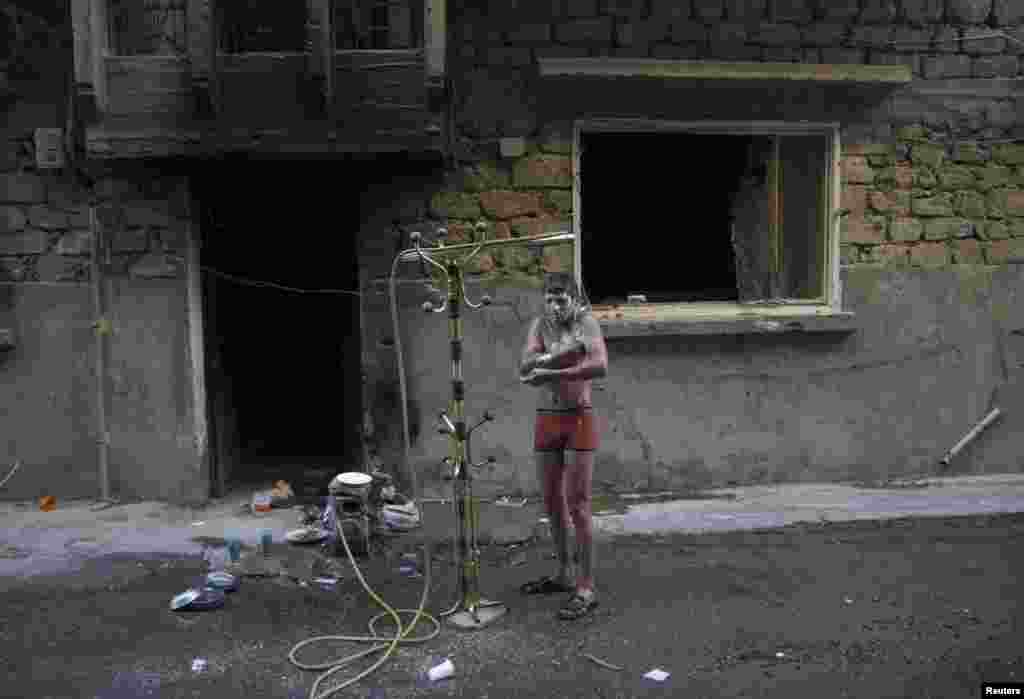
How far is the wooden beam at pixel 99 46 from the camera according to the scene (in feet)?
20.7

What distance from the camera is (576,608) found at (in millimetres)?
5102

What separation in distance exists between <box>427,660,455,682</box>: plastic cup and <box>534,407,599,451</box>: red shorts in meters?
1.28

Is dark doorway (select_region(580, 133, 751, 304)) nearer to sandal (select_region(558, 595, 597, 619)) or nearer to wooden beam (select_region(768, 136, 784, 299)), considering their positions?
wooden beam (select_region(768, 136, 784, 299))

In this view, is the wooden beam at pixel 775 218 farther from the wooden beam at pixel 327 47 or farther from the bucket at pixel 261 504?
the bucket at pixel 261 504

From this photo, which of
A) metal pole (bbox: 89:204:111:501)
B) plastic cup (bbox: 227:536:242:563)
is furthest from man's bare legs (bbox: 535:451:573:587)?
metal pole (bbox: 89:204:111:501)

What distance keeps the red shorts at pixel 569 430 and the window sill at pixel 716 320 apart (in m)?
2.40

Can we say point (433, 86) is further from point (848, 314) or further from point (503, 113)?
point (848, 314)

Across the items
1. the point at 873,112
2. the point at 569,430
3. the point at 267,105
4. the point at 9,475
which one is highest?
the point at 873,112

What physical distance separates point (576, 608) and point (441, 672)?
95cm

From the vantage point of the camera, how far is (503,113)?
733 centimetres

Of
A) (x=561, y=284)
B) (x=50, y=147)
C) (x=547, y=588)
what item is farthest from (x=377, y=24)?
(x=547, y=588)

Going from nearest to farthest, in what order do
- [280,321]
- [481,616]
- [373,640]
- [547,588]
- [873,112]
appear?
1. [373,640]
2. [481,616]
3. [547,588]
4. [873,112]
5. [280,321]

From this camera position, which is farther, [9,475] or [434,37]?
[9,475]

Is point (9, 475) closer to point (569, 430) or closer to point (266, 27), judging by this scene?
point (266, 27)
